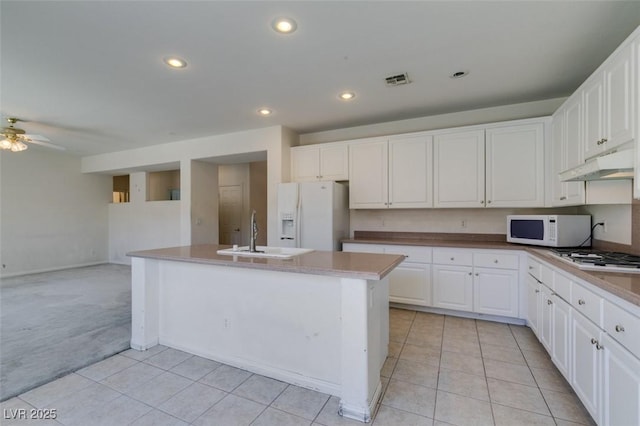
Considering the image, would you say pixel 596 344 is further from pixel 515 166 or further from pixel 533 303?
pixel 515 166

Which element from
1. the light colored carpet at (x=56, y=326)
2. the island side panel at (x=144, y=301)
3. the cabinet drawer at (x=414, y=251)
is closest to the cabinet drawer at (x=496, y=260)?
the cabinet drawer at (x=414, y=251)

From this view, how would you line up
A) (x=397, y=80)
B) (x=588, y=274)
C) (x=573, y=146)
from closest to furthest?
(x=588, y=274) → (x=573, y=146) → (x=397, y=80)

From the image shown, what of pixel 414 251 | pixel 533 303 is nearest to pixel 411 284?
pixel 414 251

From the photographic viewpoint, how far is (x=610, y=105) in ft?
6.27

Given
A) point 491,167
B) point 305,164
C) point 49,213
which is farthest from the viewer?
point 49,213

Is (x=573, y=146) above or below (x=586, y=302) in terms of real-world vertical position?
above

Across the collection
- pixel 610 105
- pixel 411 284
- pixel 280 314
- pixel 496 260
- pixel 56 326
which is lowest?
pixel 56 326

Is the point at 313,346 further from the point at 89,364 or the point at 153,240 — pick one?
the point at 153,240

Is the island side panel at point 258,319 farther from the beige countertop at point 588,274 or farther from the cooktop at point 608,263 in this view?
the cooktop at point 608,263

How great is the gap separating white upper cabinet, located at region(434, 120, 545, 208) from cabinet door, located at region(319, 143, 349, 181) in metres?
1.21

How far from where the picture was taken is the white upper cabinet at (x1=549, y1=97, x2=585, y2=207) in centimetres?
243

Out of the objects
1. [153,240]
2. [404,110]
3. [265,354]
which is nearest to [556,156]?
[404,110]

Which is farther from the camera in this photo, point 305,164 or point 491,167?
point 305,164

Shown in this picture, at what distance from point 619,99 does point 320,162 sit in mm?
3119
